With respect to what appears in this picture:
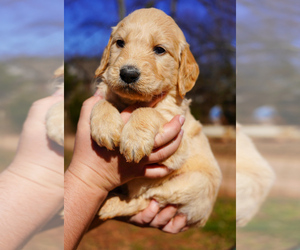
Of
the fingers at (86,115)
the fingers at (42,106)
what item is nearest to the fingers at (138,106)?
the fingers at (86,115)

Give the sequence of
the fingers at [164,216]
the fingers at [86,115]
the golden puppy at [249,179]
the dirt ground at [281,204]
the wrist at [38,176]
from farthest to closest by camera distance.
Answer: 1. the golden puppy at [249,179]
2. the dirt ground at [281,204]
3. the fingers at [164,216]
4. the fingers at [86,115]
5. the wrist at [38,176]

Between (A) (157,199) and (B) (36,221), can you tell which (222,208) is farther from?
(B) (36,221)

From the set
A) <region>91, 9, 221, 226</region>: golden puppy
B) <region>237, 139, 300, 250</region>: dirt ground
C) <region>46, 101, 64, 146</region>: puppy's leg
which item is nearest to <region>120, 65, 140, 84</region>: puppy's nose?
<region>91, 9, 221, 226</region>: golden puppy

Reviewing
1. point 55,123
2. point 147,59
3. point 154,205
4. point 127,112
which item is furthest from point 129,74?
point 154,205

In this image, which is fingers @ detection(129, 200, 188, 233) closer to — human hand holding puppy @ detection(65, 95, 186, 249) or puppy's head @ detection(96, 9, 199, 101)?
human hand holding puppy @ detection(65, 95, 186, 249)

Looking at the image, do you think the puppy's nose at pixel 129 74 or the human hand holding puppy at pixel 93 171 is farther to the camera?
the human hand holding puppy at pixel 93 171

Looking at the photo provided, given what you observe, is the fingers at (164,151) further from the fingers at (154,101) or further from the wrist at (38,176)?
the wrist at (38,176)

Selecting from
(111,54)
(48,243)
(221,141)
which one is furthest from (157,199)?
(221,141)
